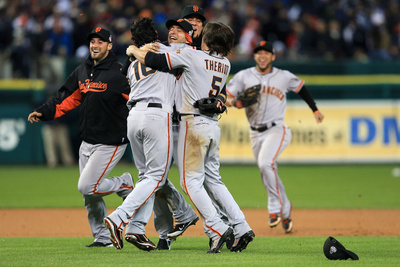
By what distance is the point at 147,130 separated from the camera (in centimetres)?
638

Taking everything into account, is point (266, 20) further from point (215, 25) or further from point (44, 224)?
point (215, 25)

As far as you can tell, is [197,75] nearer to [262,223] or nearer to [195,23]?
[195,23]

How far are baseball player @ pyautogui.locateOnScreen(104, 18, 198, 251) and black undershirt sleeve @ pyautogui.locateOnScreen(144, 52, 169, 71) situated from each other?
0.24 meters

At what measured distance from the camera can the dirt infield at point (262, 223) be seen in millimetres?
8367

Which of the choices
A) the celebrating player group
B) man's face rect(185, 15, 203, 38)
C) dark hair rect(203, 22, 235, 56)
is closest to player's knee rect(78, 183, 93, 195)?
the celebrating player group

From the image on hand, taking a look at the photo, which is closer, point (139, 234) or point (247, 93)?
point (139, 234)

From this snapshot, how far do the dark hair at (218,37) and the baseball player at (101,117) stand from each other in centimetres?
116

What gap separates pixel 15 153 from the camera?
1736cm

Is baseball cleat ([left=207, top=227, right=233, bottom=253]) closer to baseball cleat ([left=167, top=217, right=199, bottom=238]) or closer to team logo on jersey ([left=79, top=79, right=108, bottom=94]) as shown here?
baseball cleat ([left=167, top=217, right=199, bottom=238])

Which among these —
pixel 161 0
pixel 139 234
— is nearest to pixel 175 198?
pixel 139 234

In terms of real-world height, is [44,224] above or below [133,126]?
below

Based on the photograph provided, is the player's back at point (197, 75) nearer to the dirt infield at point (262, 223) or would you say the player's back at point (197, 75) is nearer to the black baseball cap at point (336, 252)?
the black baseball cap at point (336, 252)

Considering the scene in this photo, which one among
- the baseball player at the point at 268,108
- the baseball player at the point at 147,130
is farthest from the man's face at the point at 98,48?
the baseball player at the point at 268,108

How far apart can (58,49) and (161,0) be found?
443 centimetres
